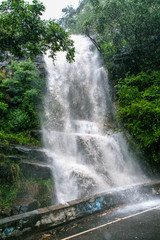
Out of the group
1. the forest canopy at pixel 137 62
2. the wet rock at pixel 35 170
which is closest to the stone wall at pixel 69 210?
the forest canopy at pixel 137 62

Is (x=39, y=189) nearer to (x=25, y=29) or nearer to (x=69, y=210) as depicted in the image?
(x=69, y=210)

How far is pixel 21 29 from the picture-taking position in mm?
6914

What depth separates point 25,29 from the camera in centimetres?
701

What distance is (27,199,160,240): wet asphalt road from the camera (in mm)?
3859

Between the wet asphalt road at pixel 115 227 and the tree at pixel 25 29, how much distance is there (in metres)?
6.31

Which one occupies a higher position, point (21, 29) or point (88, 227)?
point (21, 29)

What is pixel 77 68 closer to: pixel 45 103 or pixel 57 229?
pixel 45 103

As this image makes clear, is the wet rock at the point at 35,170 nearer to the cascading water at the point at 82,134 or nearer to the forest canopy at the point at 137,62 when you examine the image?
the cascading water at the point at 82,134

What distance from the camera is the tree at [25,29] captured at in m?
6.65

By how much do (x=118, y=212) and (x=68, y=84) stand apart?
42.8 feet

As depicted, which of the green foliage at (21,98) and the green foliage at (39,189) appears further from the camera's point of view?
the green foliage at (21,98)

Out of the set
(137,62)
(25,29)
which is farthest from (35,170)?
(137,62)

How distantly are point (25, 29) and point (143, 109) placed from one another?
647 centimetres

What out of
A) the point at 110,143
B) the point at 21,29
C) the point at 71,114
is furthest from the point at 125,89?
the point at 21,29
